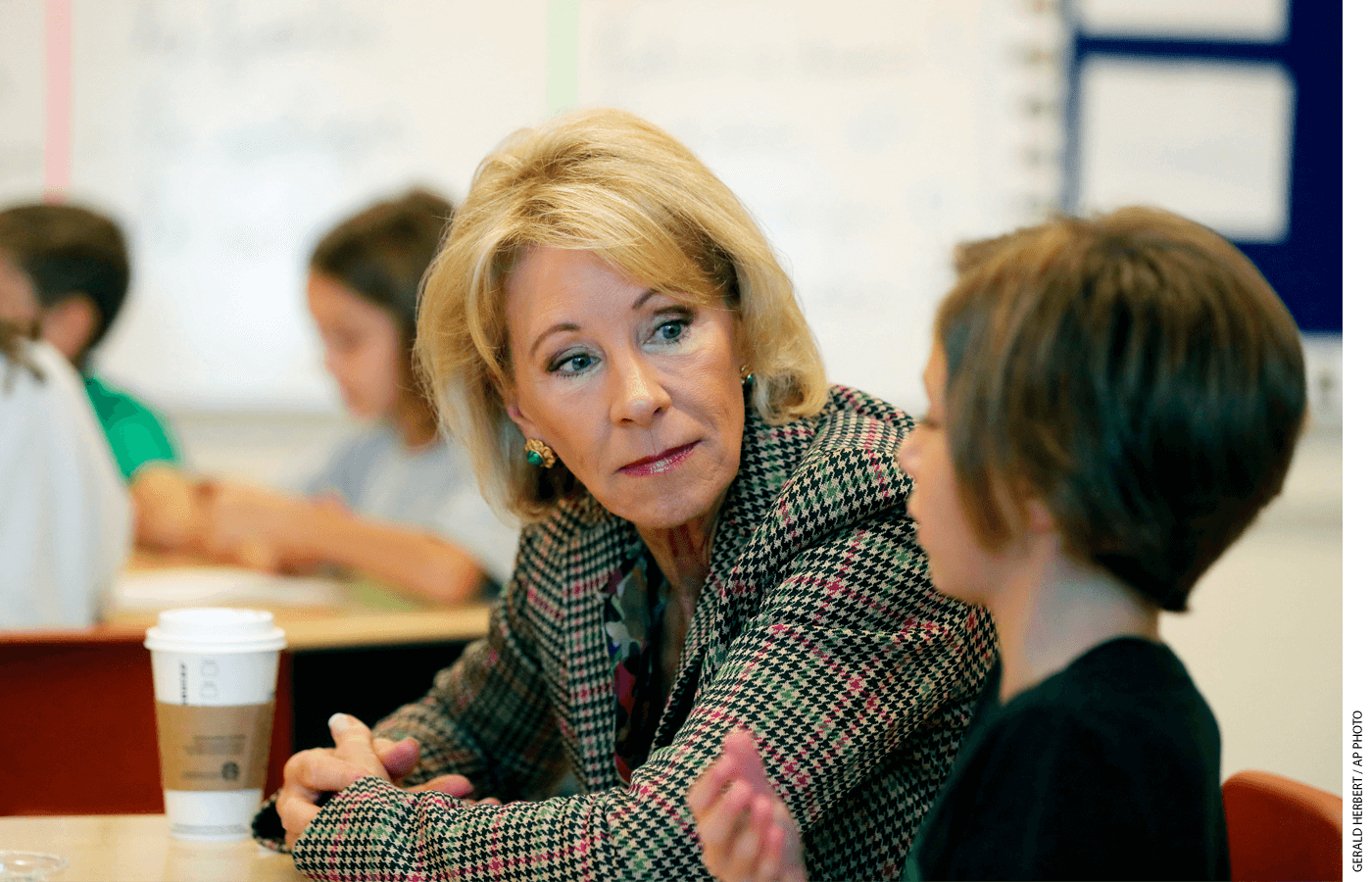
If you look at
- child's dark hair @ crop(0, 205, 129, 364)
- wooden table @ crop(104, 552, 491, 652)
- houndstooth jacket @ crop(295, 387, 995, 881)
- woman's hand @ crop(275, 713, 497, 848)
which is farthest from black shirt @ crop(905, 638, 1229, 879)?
child's dark hair @ crop(0, 205, 129, 364)

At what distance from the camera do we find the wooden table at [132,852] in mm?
1141

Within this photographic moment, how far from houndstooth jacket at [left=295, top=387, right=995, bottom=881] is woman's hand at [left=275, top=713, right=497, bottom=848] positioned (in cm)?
4

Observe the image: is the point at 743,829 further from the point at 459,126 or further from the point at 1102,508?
the point at 459,126

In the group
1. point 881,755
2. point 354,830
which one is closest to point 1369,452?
point 881,755

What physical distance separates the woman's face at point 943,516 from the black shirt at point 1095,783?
97 mm

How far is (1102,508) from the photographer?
2.50 feet

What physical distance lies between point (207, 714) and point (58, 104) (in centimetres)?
272

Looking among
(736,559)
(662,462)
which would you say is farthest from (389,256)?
(736,559)

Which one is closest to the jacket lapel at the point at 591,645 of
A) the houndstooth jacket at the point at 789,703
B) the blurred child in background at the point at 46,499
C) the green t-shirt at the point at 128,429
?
the houndstooth jacket at the point at 789,703

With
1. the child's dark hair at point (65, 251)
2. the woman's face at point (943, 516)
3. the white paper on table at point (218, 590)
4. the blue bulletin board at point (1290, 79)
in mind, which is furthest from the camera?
the blue bulletin board at point (1290, 79)

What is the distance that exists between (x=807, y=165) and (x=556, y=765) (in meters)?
2.24

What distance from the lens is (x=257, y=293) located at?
3.52 m

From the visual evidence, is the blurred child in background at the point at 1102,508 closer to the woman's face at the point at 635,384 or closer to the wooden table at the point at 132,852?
the woman's face at the point at 635,384

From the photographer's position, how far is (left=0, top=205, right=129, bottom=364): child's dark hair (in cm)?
323
